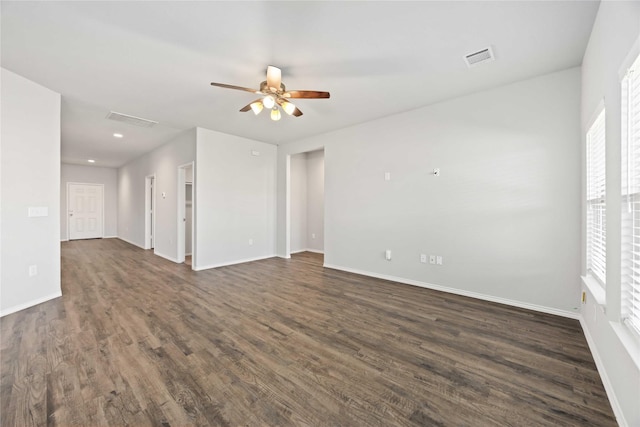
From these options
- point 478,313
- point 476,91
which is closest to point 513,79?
point 476,91

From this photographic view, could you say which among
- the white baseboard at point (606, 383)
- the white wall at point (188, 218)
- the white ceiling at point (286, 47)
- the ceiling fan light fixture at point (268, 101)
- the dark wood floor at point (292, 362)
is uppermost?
the white ceiling at point (286, 47)

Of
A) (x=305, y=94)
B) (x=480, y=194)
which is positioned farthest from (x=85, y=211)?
(x=480, y=194)

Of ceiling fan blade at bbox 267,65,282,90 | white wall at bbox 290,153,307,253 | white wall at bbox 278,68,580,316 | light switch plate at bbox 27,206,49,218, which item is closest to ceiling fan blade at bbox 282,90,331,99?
ceiling fan blade at bbox 267,65,282,90

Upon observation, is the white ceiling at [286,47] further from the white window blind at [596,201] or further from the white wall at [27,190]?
the white window blind at [596,201]

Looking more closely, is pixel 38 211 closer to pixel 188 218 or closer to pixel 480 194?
pixel 188 218

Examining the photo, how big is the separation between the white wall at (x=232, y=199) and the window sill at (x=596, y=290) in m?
5.12

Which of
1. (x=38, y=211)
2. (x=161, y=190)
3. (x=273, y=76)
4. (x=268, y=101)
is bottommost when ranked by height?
(x=38, y=211)

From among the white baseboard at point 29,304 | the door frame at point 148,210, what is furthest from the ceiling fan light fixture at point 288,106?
the door frame at point 148,210

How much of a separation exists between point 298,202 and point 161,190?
10.8 feet

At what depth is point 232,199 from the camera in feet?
17.1

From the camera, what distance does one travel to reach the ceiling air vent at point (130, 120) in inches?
158

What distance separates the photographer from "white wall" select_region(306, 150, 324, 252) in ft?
21.6

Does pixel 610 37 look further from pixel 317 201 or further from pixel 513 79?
pixel 317 201

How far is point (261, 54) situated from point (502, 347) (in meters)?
3.39
